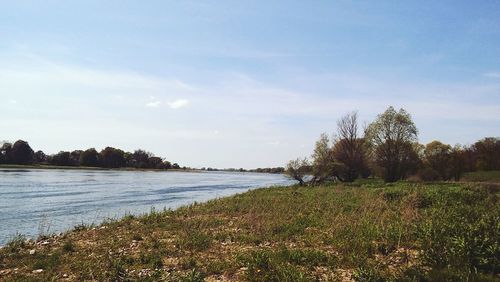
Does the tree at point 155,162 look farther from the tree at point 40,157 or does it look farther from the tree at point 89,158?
the tree at point 40,157

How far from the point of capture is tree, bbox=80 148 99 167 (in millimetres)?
151750

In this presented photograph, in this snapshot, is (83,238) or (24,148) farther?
(24,148)

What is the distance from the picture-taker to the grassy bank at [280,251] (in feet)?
33.5

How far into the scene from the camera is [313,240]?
46.3 ft

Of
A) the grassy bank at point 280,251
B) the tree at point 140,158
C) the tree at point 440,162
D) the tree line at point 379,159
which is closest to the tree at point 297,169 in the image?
the tree line at point 379,159

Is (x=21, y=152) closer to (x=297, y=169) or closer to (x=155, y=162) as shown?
(x=155, y=162)

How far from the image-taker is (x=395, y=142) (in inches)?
2692

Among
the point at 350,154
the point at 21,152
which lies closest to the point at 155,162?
the point at 21,152

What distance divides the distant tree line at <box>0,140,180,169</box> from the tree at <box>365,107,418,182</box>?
11060cm

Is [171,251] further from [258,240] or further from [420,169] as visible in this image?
[420,169]

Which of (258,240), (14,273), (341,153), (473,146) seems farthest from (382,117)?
(14,273)

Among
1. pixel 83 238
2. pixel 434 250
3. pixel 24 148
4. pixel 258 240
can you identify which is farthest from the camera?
pixel 24 148

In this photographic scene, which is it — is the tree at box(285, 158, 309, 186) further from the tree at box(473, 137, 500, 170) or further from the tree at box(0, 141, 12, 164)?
the tree at box(0, 141, 12, 164)

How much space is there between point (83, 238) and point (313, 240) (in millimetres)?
9453
